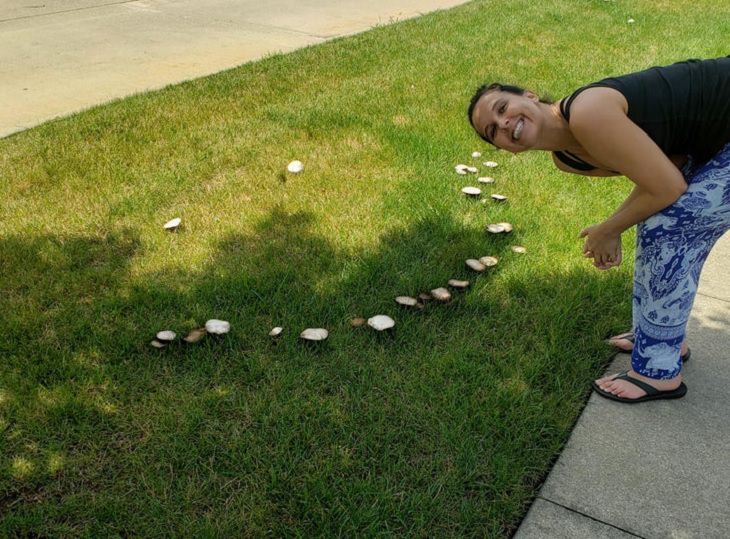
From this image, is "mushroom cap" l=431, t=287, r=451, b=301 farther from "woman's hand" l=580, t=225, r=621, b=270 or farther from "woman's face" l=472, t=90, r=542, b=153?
"woman's face" l=472, t=90, r=542, b=153

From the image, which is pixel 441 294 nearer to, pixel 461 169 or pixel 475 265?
pixel 475 265

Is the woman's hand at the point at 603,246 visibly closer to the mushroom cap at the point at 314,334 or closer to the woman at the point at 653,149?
the woman at the point at 653,149

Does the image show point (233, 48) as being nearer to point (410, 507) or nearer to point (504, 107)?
point (504, 107)

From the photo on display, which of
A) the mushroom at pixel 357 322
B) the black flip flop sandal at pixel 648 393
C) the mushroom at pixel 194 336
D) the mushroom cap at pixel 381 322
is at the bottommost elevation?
the black flip flop sandal at pixel 648 393

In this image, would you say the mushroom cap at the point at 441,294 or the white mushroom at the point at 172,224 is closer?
the mushroom cap at the point at 441,294

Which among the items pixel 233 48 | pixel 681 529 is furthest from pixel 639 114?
pixel 233 48

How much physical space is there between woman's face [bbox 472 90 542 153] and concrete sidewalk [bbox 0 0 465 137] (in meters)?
4.33

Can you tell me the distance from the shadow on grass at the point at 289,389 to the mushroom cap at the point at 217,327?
2.3 inches

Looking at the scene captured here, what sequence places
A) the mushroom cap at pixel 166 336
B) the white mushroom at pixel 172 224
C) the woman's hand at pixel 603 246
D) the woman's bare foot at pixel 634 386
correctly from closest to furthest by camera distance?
the woman's hand at pixel 603 246 → the woman's bare foot at pixel 634 386 → the mushroom cap at pixel 166 336 → the white mushroom at pixel 172 224

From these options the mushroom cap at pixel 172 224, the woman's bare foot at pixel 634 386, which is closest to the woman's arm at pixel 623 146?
the woman's bare foot at pixel 634 386

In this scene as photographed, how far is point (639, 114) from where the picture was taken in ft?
7.46

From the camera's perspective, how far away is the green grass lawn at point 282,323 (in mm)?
2330

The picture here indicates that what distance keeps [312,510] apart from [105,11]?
30.4ft

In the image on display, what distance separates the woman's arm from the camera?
2172mm
